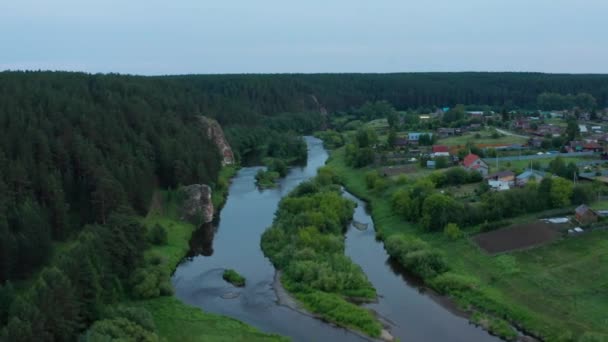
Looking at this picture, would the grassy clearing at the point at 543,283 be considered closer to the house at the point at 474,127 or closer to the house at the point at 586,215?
the house at the point at 586,215

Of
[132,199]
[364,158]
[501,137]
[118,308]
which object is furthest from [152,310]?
[501,137]

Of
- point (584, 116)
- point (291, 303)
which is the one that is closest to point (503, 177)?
point (291, 303)

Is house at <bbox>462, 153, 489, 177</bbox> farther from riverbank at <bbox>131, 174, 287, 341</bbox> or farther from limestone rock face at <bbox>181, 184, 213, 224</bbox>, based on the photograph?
riverbank at <bbox>131, 174, 287, 341</bbox>

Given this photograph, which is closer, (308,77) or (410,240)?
(410,240)

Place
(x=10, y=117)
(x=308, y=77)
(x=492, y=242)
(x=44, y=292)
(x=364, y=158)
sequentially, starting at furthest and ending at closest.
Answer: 1. (x=308, y=77)
2. (x=364, y=158)
3. (x=10, y=117)
4. (x=492, y=242)
5. (x=44, y=292)

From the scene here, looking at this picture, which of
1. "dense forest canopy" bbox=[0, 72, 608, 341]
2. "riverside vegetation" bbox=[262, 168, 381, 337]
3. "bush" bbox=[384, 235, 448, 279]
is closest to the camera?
"dense forest canopy" bbox=[0, 72, 608, 341]

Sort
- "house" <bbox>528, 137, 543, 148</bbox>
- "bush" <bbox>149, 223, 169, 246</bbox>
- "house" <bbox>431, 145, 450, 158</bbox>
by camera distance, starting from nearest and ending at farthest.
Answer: "bush" <bbox>149, 223, 169, 246</bbox>
"house" <bbox>431, 145, 450, 158</bbox>
"house" <bbox>528, 137, 543, 148</bbox>

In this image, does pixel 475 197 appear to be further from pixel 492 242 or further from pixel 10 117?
pixel 10 117

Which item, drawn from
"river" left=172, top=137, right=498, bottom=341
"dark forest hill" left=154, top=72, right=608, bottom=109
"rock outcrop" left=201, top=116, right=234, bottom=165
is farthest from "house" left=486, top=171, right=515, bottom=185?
"dark forest hill" left=154, top=72, right=608, bottom=109
